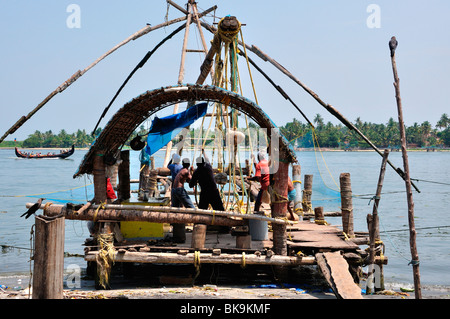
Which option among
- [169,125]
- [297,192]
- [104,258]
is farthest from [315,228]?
[104,258]

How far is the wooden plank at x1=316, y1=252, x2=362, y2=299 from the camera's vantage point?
8031 millimetres

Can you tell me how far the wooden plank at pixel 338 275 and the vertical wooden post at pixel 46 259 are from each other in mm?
4373

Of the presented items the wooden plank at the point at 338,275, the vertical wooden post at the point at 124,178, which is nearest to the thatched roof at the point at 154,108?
the vertical wooden post at the point at 124,178

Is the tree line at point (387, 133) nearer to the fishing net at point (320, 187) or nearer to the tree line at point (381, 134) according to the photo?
the tree line at point (381, 134)

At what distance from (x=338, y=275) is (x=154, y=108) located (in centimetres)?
542

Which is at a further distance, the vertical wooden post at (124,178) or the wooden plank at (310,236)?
the vertical wooden post at (124,178)

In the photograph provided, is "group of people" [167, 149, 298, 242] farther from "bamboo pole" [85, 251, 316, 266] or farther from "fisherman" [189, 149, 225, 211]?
"bamboo pole" [85, 251, 316, 266]

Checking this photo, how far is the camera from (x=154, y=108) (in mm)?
11266

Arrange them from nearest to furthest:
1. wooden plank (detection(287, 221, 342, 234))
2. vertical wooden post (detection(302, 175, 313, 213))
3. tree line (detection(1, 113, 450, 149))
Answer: wooden plank (detection(287, 221, 342, 234)) < vertical wooden post (detection(302, 175, 313, 213)) < tree line (detection(1, 113, 450, 149))

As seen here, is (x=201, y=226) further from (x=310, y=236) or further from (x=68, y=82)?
(x=68, y=82)

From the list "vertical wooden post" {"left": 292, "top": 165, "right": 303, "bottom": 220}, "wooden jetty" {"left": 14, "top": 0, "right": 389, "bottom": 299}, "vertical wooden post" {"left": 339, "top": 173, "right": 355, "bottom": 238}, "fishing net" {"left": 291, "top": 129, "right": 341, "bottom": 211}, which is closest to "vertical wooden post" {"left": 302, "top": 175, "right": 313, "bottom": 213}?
"fishing net" {"left": 291, "top": 129, "right": 341, "bottom": 211}

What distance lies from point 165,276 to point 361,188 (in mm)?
38568

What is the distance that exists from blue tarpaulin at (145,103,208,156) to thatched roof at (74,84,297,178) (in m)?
1.01

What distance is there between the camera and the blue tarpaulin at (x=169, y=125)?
1209cm
